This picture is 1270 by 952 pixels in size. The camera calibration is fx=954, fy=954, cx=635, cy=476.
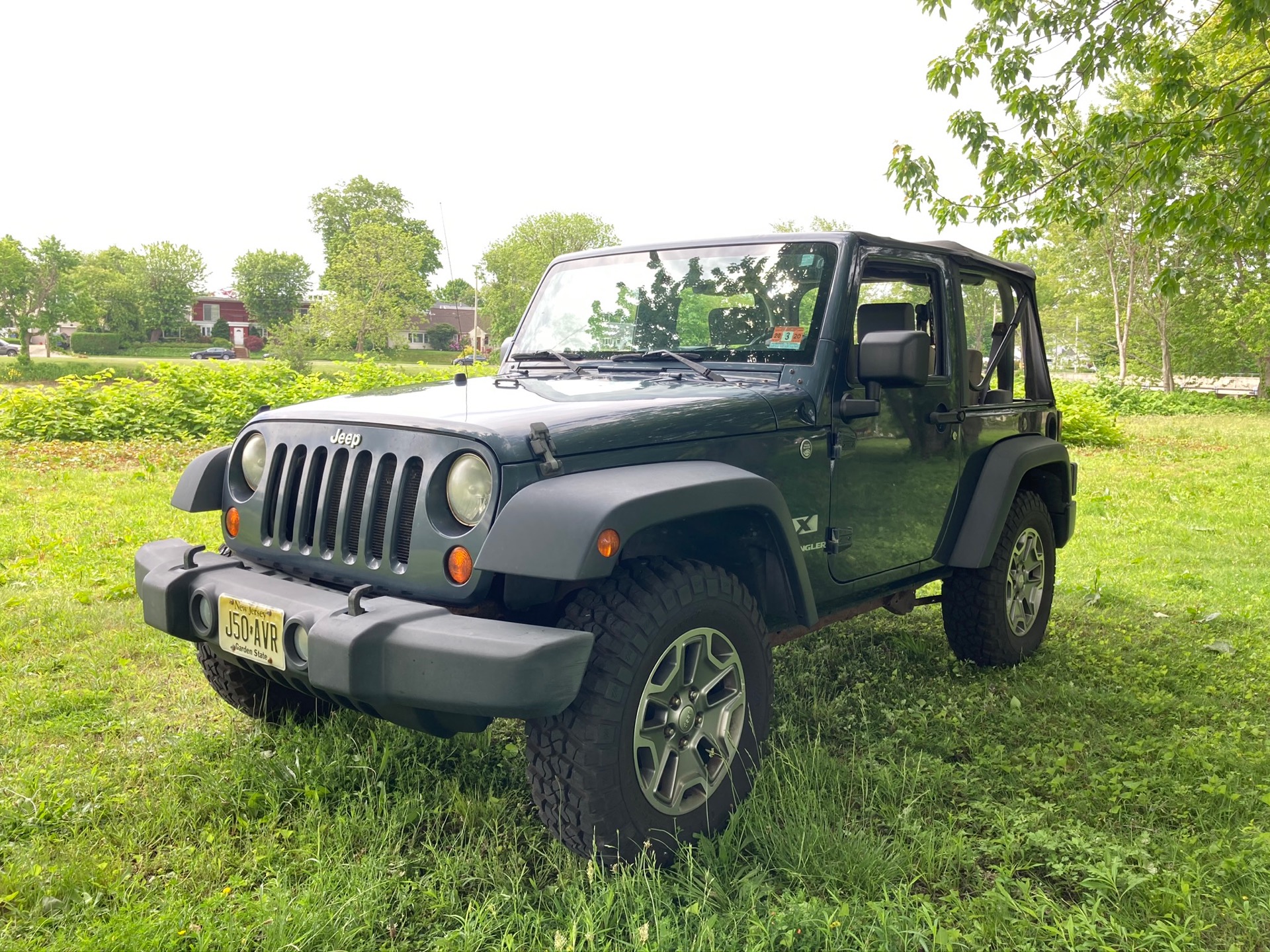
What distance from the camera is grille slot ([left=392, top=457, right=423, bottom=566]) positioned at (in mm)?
2648

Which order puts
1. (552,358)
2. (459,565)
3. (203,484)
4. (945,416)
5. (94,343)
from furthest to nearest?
1. (94,343)
2. (945,416)
3. (552,358)
4. (203,484)
5. (459,565)

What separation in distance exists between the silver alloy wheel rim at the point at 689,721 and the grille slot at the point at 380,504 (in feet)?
2.85

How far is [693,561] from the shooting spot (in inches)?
111

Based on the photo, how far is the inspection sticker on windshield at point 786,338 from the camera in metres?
3.48

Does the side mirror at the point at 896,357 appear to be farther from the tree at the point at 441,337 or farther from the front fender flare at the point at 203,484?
the tree at the point at 441,337

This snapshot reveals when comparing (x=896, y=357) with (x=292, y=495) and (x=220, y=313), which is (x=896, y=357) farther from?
(x=220, y=313)

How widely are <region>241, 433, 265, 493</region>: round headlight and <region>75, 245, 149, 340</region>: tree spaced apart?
72.2 metres

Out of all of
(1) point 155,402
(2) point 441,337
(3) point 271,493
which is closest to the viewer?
(3) point 271,493

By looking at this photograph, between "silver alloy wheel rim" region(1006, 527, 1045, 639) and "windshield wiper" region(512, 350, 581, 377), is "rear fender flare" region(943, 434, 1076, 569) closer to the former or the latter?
"silver alloy wheel rim" region(1006, 527, 1045, 639)

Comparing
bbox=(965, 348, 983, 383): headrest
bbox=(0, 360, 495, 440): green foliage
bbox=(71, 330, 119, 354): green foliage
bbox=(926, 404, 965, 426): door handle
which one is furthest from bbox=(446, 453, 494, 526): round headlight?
bbox=(71, 330, 119, 354): green foliage

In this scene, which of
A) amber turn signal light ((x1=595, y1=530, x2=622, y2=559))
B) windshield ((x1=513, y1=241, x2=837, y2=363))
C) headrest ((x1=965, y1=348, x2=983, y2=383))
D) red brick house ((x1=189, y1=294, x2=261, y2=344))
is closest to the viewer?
amber turn signal light ((x1=595, y1=530, x2=622, y2=559))

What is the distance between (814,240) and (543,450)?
5.43ft

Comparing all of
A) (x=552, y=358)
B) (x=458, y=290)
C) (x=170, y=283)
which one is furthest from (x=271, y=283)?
(x=552, y=358)

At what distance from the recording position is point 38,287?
58156 millimetres
